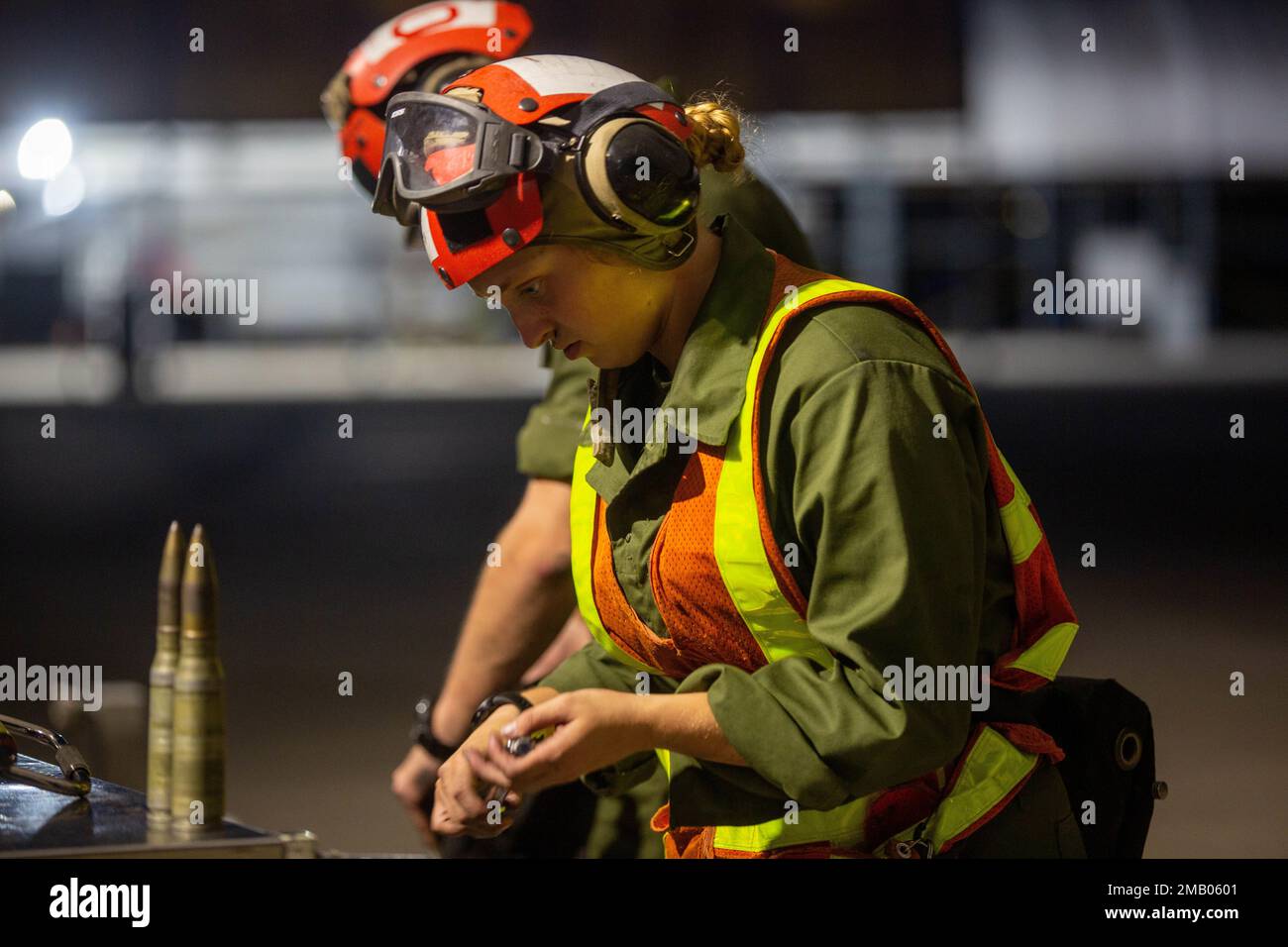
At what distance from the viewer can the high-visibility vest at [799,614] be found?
1.93 metres

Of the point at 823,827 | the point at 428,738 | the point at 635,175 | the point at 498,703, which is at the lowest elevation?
the point at 428,738

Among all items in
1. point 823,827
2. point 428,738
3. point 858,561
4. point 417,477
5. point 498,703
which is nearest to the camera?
point 858,561

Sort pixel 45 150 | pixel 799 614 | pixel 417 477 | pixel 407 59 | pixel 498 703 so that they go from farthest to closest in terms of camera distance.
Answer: pixel 417 477, pixel 407 59, pixel 45 150, pixel 498 703, pixel 799 614

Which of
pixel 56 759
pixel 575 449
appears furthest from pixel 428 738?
pixel 56 759

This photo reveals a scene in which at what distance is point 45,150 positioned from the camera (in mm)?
2639

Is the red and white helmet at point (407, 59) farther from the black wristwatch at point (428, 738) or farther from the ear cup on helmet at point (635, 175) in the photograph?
the ear cup on helmet at point (635, 175)

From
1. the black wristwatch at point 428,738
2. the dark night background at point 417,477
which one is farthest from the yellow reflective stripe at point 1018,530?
the black wristwatch at point 428,738

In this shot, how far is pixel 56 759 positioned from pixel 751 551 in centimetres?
101

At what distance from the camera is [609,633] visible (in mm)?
2203

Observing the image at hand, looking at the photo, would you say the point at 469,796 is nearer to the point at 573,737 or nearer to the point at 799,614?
the point at 573,737

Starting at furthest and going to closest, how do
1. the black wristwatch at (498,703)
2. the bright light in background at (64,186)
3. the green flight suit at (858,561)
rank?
the bright light in background at (64,186), the black wristwatch at (498,703), the green flight suit at (858,561)

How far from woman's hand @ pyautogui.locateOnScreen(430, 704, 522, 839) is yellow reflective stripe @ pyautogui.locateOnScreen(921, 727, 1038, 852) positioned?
50 centimetres

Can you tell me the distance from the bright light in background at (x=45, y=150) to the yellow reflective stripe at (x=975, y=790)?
1.68 m

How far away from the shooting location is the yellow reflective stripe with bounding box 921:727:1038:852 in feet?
6.53
